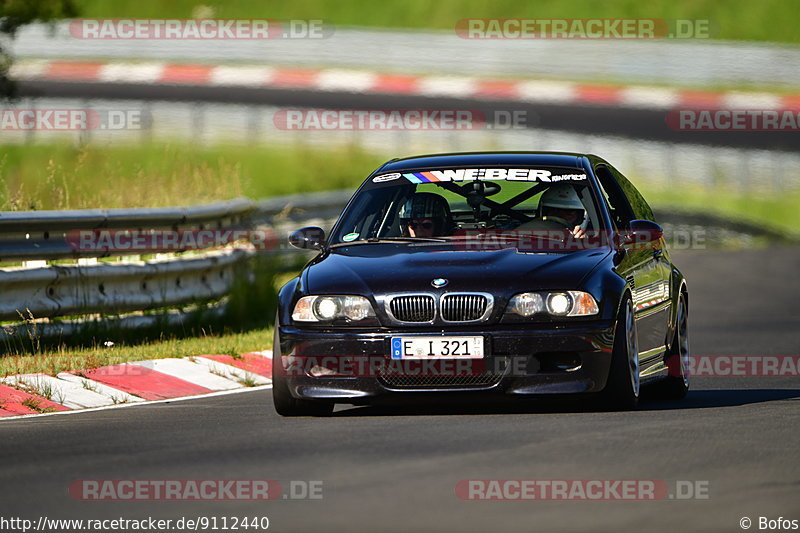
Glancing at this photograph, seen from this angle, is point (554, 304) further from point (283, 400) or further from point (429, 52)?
point (429, 52)

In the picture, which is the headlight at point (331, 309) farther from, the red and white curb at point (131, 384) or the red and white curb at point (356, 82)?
the red and white curb at point (356, 82)

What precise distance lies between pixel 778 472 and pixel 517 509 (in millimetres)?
1467

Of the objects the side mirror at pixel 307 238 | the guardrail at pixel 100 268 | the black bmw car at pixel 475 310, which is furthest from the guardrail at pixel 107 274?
the black bmw car at pixel 475 310

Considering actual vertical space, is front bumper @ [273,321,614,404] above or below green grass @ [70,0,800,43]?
above

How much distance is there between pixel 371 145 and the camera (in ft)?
108

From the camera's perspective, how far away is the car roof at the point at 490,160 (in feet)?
34.7

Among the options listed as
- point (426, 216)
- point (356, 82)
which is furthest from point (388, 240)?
point (356, 82)

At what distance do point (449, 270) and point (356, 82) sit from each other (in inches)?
1153

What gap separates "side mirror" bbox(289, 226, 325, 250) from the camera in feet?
33.7

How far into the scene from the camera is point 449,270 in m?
9.15

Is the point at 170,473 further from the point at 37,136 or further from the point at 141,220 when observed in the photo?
the point at 37,136

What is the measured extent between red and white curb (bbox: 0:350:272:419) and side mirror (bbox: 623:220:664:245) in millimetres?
2948

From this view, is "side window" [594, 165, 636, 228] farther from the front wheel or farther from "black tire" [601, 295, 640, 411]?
"black tire" [601, 295, 640, 411]

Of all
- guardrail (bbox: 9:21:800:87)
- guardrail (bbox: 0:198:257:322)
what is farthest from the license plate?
guardrail (bbox: 9:21:800:87)
